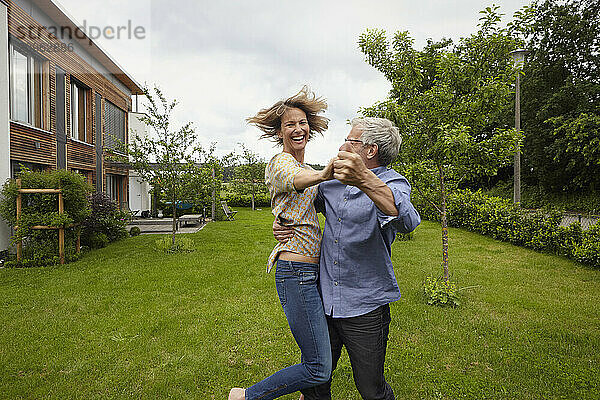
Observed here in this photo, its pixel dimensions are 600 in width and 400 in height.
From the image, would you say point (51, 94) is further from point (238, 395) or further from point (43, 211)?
point (238, 395)

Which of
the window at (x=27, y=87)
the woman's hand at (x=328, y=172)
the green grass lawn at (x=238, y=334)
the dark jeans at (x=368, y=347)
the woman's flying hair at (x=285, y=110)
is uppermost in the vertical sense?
the window at (x=27, y=87)

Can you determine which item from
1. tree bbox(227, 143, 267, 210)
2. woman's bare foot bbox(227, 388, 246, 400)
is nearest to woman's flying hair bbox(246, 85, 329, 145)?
woman's bare foot bbox(227, 388, 246, 400)

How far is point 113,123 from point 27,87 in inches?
304

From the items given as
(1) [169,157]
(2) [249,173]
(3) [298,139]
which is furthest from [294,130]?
(2) [249,173]

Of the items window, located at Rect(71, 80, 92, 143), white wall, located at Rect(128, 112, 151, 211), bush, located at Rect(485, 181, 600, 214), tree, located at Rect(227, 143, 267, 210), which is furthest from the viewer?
tree, located at Rect(227, 143, 267, 210)

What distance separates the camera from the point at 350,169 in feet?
5.42

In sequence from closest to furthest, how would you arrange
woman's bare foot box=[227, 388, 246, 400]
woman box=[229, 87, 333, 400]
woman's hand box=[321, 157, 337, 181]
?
1. woman's hand box=[321, 157, 337, 181]
2. woman box=[229, 87, 333, 400]
3. woman's bare foot box=[227, 388, 246, 400]

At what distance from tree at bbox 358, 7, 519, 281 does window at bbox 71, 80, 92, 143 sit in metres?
11.4

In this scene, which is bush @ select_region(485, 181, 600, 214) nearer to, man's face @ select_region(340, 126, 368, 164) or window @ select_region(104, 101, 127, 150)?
window @ select_region(104, 101, 127, 150)

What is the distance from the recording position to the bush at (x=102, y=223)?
10766 millimetres

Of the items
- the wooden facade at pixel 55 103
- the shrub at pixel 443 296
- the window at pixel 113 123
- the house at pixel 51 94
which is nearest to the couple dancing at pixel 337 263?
the shrub at pixel 443 296

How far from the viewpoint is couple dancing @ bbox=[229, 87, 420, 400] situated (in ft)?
6.76

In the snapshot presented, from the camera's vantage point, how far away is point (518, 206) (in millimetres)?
12195

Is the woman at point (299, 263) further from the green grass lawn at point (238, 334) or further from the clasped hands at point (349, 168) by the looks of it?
the green grass lawn at point (238, 334)
